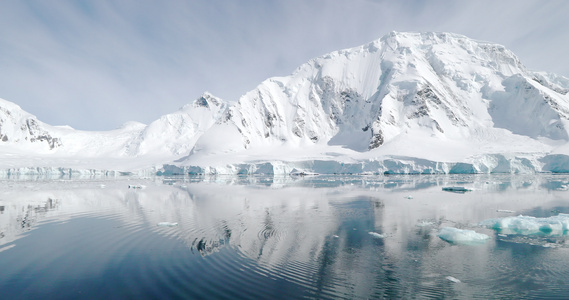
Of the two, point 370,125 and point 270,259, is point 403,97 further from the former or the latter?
point 270,259

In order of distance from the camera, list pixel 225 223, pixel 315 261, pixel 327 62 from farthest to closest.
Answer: pixel 327 62
pixel 225 223
pixel 315 261

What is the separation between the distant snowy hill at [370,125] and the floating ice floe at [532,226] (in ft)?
213

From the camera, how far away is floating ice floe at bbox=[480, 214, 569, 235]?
13.2 metres

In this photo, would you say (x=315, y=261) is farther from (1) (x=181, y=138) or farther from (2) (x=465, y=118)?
(1) (x=181, y=138)

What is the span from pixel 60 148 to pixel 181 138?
60636mm

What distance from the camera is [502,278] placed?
7.98 metres

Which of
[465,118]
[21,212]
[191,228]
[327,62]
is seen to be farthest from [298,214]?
[327,62]

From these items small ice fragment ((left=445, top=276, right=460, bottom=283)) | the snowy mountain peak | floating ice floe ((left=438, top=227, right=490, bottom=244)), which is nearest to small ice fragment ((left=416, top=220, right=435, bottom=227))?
floating ice floe ((left=438, top=227, right=490, bottom=244))

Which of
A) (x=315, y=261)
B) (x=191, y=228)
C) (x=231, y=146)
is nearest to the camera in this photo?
(x=315, y=261)

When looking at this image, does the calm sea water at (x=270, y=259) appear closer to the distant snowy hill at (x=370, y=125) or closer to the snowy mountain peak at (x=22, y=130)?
the distant snowy hill at (x=370, y=125)

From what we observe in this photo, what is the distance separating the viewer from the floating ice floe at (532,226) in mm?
13156

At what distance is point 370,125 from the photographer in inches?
4621

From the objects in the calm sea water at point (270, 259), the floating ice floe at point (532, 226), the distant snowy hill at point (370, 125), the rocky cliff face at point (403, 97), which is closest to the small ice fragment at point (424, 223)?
the calm sea water at point (270, 259)

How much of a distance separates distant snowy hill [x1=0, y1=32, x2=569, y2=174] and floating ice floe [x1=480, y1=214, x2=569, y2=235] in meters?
64.9
